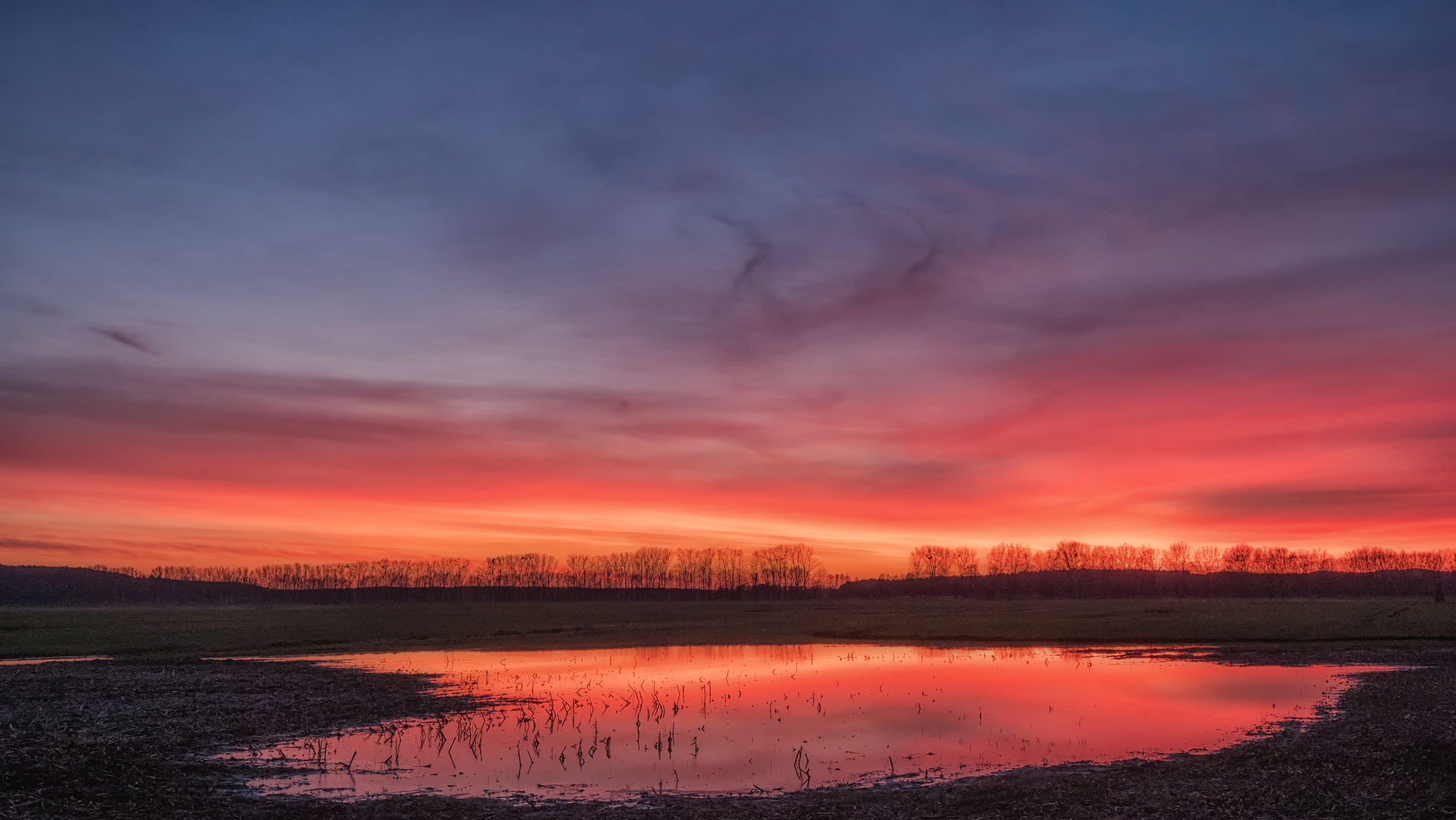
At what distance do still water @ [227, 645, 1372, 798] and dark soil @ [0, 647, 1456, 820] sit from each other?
1461 mm

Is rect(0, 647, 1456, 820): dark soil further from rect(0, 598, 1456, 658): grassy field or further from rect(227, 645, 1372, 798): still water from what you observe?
rect(0, 598, 1456, 658): grassy field

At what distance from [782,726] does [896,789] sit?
9488mm

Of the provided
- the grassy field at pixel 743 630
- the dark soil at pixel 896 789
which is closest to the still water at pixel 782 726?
the dark soil at pixel 896 789

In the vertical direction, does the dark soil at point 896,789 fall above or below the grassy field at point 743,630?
above

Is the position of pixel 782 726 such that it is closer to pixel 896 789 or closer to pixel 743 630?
pixel 896 789

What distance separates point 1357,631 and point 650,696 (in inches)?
2082

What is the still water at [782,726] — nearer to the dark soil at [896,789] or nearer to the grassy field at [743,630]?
the dark soil at [896,789]

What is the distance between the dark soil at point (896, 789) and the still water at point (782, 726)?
146cm

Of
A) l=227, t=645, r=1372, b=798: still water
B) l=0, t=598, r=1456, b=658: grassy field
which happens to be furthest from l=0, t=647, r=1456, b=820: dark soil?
l=0, t=598, r=1456, b=658: grassy field

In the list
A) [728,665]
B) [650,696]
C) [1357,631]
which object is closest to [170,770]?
[650,696]

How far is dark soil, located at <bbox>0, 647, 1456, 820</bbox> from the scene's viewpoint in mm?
16641

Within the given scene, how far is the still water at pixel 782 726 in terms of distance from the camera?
21.1 meters

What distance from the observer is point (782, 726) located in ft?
92.1

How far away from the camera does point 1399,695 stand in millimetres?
30312
